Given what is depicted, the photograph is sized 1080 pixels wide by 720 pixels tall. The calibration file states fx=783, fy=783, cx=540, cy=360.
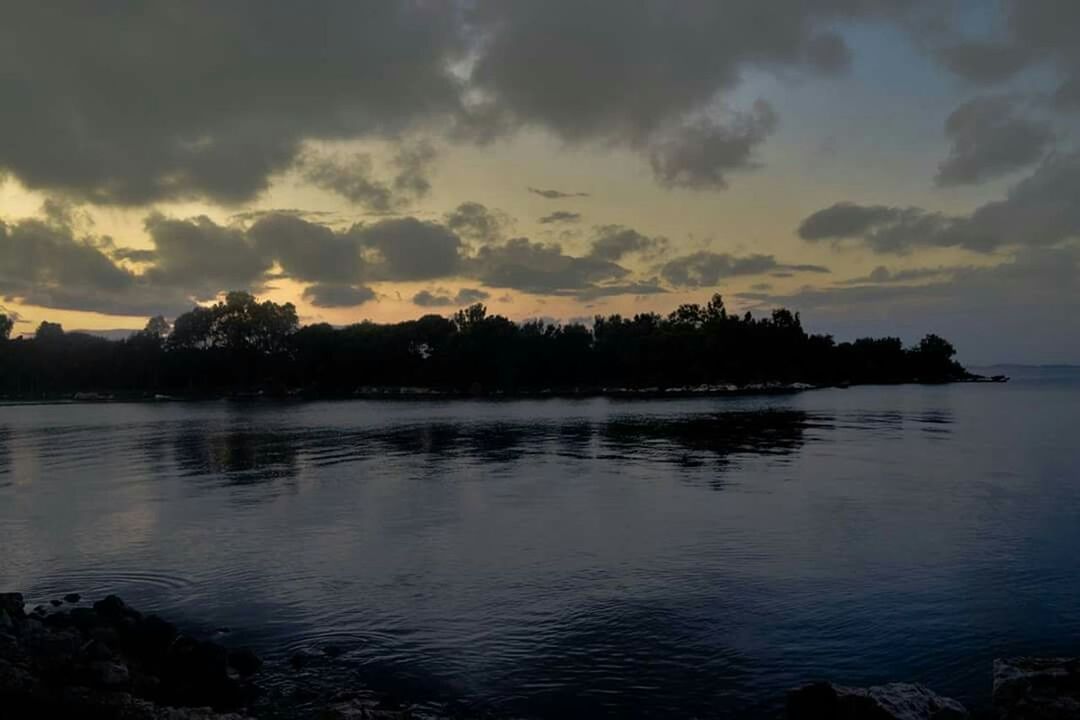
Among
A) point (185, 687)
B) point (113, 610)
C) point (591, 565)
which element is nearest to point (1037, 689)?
point (591, 565)

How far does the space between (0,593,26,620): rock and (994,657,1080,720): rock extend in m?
22.0

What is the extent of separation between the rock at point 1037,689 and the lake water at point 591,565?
1128 mm

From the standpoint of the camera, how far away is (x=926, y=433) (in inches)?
3179

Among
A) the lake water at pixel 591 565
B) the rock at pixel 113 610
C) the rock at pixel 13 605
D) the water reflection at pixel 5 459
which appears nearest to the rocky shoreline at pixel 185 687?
the rock at pixel 113 610

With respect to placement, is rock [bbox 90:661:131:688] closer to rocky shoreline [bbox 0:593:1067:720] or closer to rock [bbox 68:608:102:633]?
rocky shoreline [bbox 0:593:1067:720]

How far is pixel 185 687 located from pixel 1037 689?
16.1 metres

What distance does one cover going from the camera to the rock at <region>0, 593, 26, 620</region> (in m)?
19.8

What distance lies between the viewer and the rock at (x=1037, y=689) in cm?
1346

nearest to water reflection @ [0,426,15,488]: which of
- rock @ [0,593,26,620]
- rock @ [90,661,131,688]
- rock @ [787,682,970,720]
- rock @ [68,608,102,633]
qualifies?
rock @ [0,593,26,620]

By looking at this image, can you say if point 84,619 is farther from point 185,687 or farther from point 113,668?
point 185,687

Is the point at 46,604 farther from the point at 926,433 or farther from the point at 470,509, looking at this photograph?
the point at 926,433

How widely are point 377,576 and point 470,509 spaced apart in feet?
41.6

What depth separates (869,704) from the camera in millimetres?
13289

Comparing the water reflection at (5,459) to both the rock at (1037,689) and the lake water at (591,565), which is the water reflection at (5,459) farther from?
the rock at (1037,689)
